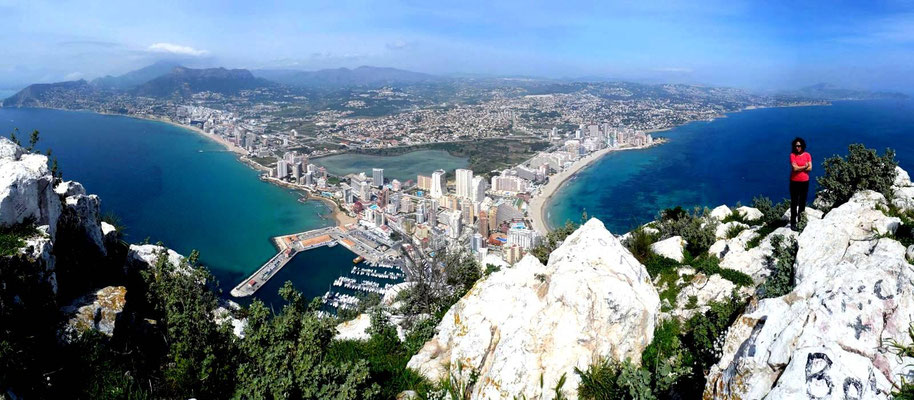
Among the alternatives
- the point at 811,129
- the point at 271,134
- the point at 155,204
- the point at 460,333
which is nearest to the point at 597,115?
the point at 811,129

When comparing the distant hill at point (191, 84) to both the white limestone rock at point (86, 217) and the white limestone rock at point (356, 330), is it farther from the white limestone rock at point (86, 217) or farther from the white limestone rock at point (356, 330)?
the white limestone rock at point (356, 330)

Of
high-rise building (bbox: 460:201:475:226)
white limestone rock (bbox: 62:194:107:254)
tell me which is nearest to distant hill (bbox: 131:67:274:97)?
high-rise building (bbox: 460:201:475:226)

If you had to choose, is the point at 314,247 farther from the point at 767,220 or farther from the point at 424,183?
the point at 767,220

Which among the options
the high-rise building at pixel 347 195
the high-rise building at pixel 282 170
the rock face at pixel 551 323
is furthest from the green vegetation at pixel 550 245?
the high-rise building at pixel 282 170

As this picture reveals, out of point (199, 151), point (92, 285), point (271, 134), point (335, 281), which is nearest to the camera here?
point (92, 285)

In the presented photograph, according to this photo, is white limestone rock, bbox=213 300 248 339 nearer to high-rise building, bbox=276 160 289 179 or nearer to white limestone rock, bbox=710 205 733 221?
white limestone rock, bbox=710 205 733 221

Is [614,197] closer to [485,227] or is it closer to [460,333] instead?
[485,227]

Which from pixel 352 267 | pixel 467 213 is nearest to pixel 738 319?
pixel 352 267
